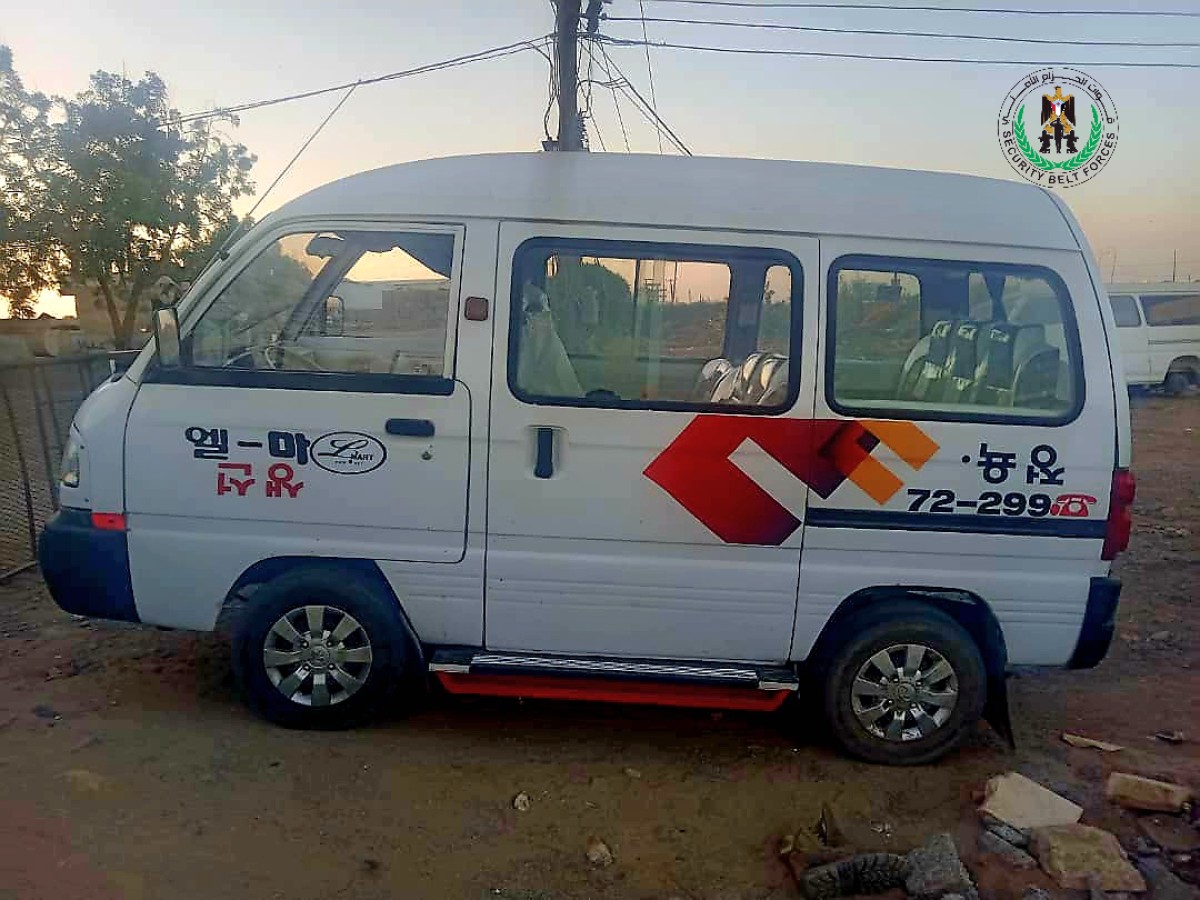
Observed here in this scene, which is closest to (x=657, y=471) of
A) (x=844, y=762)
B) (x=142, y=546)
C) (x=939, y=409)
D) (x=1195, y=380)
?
(x=939, y=409)

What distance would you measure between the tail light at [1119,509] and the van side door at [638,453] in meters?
1.22

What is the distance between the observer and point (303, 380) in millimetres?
3648

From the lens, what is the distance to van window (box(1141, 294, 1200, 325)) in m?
15.9

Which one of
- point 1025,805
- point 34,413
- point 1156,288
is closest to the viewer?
point 1025,805

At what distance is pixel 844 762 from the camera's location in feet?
12.6

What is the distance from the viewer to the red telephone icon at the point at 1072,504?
3576 millimetres

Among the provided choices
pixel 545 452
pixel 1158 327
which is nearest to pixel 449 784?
pixel 545 452

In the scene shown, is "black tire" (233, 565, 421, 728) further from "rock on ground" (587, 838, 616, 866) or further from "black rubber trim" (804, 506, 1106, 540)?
"black rubber trim" (804, 506, 1106, 540)

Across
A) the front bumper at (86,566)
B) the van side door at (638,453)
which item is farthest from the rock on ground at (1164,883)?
the front bumper at (86,566)

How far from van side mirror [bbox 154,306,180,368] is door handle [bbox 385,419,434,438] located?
95cm

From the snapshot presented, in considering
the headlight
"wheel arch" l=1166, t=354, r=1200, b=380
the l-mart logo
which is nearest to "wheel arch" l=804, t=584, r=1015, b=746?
the l-mart logo

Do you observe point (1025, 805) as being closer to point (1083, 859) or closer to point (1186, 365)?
point (1083, 859)

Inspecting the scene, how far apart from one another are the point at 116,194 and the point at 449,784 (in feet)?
65.9

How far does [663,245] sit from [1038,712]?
9.59ft
